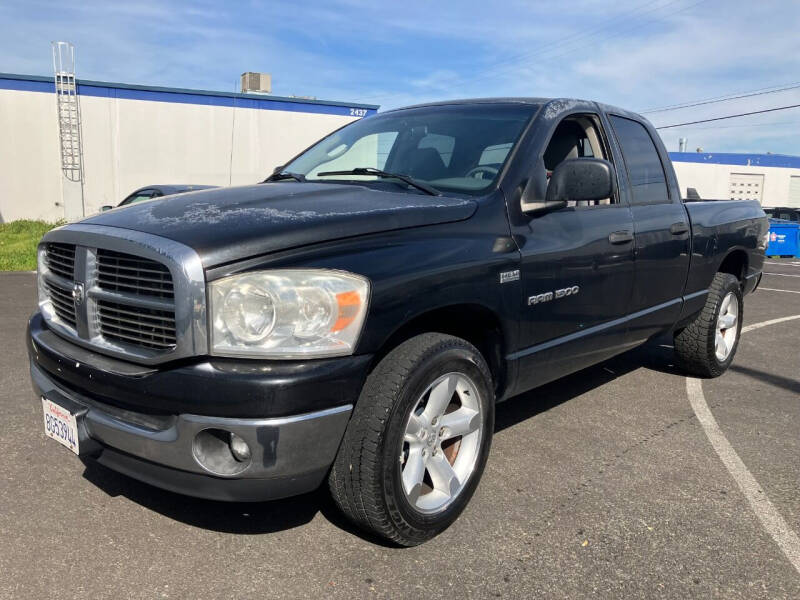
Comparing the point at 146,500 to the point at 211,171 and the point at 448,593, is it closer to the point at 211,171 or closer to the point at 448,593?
the point at 448,593

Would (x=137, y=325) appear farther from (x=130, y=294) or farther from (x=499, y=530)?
(x=499, y=530)

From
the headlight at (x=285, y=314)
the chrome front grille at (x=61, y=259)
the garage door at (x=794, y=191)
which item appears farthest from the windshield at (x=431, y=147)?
the garage door at (x=794, y=191)

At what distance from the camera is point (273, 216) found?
2.63 metres

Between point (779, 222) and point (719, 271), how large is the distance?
18392 millimetres

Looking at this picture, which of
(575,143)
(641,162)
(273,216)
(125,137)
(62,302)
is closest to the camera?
(273,216)

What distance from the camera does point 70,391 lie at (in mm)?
2752

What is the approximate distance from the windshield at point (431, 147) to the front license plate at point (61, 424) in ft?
5.79

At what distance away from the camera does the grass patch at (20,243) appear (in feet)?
41.3

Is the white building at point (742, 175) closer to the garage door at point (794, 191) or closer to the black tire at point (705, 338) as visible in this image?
the garage door at point (794, 191)

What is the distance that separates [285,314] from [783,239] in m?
22.3

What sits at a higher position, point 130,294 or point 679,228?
point 679,228

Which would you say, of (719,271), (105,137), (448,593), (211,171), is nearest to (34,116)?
(105,137)

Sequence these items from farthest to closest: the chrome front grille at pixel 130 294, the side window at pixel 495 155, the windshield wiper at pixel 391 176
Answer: the side window at pixel 495 155, the windshield wiper at pixel 391 176, the chrome front grille at pixel 130 294

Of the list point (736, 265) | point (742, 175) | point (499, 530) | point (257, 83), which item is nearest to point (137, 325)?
point (499, 530)
